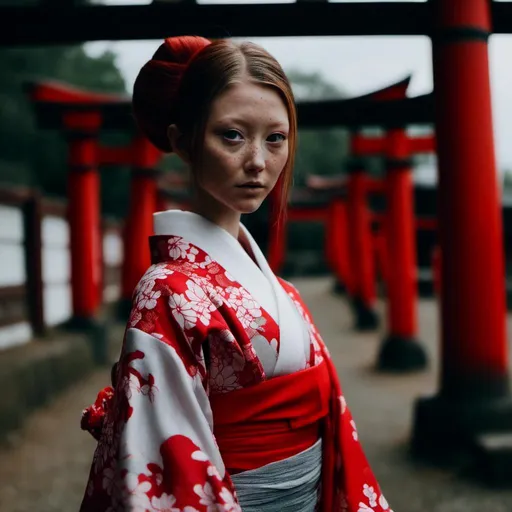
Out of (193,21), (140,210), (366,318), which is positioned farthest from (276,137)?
(366,318)

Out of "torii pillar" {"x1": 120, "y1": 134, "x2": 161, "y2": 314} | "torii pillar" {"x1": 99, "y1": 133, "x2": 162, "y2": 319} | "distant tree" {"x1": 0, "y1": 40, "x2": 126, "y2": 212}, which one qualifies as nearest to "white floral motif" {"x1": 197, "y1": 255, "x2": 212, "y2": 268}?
"torii pillar" {"x1": 99, "y1": 133, "x2": 162, "y2": 319}

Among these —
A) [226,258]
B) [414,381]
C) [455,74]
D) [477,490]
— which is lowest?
[414,381]

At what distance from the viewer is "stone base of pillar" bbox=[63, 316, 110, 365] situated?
26.4 ft

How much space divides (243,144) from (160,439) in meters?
0.65

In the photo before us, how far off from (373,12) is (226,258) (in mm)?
2006

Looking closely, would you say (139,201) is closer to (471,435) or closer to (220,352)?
A: (471,435)

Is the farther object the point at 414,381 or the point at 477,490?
the point at 414,381

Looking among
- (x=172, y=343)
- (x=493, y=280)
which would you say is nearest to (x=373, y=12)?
(x=493, y=280)

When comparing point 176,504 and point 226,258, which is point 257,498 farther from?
point 226,258

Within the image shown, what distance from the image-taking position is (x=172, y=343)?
1285mm

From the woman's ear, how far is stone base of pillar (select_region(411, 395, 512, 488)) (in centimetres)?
303

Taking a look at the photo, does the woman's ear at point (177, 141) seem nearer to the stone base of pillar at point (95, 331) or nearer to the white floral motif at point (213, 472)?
the white floral motif at point (213, 472)

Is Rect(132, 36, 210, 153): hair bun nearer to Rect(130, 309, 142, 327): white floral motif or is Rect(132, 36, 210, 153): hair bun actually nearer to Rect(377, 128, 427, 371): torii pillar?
Rect(130, 309, 142, 327): white floral motif

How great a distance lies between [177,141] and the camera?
5.05 ft
